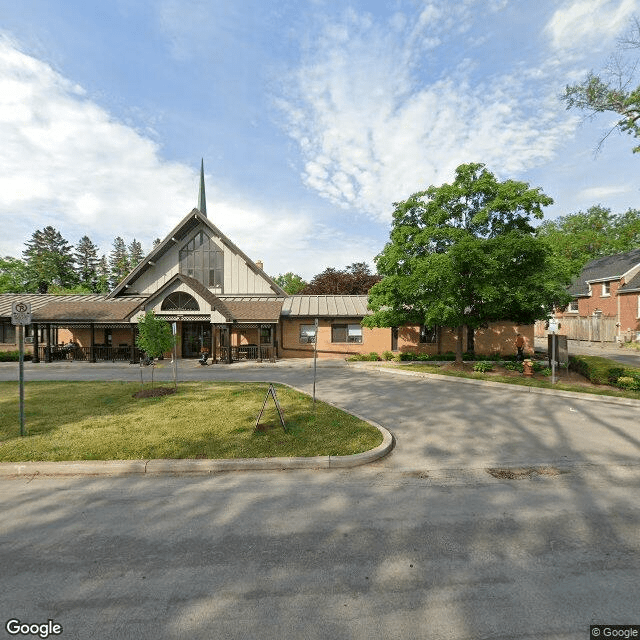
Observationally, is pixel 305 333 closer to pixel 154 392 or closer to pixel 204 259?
pixel 204 259

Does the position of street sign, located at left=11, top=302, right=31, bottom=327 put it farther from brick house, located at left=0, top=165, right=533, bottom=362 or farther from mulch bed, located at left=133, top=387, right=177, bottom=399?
brick house, located at left=0, top=165, right=533, bottom=362

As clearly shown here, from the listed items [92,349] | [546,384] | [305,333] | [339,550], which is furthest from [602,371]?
[92,349]

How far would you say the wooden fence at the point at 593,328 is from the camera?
32.2 metres

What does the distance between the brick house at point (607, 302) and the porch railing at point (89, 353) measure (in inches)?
1430

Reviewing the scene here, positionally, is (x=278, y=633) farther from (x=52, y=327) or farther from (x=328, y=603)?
(x=52, y=327)

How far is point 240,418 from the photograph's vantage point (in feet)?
27.9

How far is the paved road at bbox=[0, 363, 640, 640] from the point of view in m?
2.88

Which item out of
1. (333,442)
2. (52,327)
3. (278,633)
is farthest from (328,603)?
(52,327)

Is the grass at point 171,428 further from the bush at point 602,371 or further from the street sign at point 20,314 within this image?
the bush at point 602,371

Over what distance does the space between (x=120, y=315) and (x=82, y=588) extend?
23.2 m

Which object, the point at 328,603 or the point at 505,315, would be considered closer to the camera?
the point at 328,603

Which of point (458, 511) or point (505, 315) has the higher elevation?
point (505, 315)

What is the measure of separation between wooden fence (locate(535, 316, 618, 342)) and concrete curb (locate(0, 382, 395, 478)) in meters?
37.9

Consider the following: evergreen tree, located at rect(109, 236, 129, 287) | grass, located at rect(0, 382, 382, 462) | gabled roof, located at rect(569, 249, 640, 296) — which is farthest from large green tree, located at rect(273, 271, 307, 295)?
grass, located at rect(0, 382, 382, 462)
